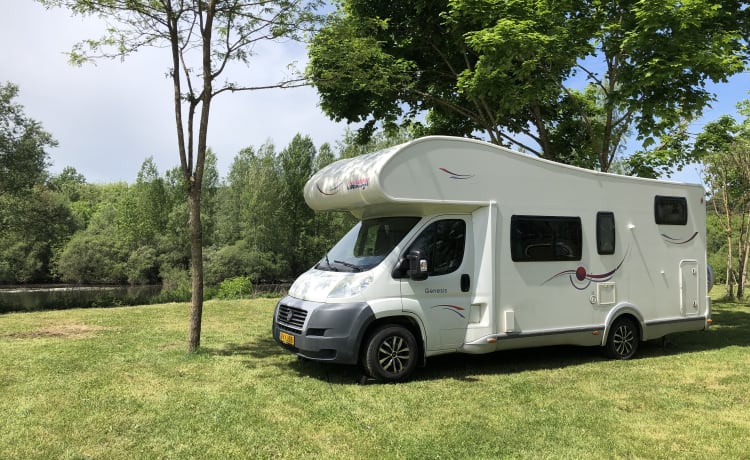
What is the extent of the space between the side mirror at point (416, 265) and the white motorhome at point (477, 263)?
2 centimetres

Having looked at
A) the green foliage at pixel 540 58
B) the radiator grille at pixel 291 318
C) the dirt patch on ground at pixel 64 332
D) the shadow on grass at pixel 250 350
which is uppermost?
the green foliage at pixel 540 58

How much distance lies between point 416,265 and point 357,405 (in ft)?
6.02

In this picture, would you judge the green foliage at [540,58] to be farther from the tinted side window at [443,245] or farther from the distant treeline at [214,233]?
the distant treeline at [214,233]

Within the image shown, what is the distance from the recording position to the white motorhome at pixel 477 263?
→ 6445 millimetres

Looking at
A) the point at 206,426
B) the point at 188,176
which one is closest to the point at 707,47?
the point at 188,176

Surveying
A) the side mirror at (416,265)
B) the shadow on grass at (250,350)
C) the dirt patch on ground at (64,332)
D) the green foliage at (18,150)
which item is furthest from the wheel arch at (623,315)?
the green foliage at (18,150)

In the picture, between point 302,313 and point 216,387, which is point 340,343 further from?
point 216,387

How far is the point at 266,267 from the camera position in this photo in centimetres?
4394

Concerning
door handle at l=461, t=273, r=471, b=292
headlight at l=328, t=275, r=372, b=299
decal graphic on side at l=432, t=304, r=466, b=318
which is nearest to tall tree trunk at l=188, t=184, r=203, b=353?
headlight at l=328, t=275, r=372, b=299

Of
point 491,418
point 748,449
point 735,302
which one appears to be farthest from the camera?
point 735,302

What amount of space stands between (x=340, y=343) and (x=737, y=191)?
1739cm

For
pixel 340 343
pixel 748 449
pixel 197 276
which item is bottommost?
pixel 748 449

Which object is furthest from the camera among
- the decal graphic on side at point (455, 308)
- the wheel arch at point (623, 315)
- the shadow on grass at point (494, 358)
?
the wheel arch at point (623, 315)

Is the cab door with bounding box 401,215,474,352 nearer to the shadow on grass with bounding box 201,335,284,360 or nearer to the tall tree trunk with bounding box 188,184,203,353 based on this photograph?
the shadow on grass with bounding box 201,335,284,360
